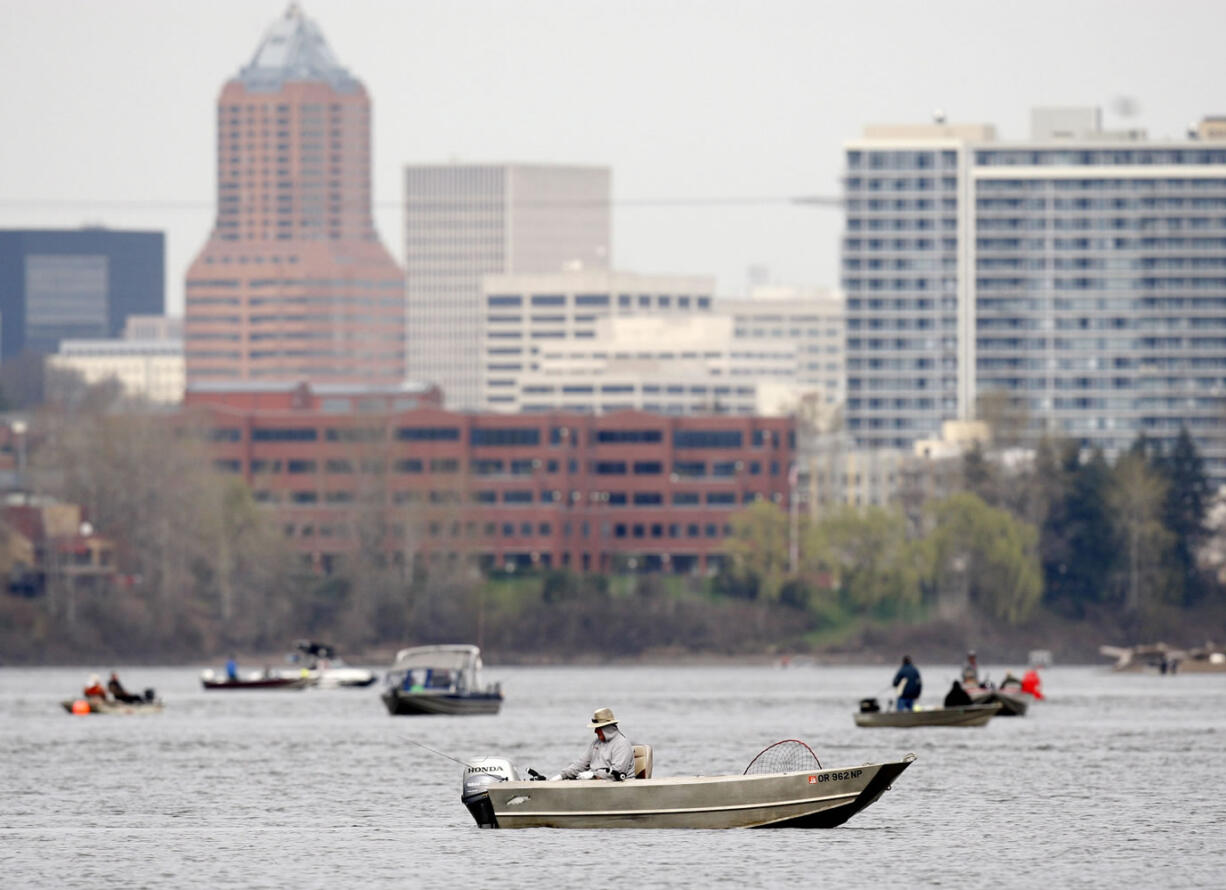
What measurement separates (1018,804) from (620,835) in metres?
13.2

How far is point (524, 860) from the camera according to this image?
6062cm

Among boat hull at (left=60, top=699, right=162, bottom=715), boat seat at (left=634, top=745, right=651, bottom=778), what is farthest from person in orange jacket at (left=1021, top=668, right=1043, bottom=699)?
boat seat at (left=634, top=745, right=651, bottom=778)

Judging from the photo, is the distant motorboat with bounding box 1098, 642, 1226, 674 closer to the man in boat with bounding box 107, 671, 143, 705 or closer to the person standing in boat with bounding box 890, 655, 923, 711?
the man in boat with bounding box 107, 671, 143, 705

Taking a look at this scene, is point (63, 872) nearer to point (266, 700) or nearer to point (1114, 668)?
point (266, 700)

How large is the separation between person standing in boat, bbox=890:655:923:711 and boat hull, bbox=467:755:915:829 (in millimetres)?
38675

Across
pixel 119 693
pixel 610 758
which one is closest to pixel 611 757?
pixel 610 758

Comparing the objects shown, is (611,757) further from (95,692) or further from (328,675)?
(328,675)

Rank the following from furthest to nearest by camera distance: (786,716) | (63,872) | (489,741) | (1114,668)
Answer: (1114,668) → (786,716) → (489,741) → (63,872)

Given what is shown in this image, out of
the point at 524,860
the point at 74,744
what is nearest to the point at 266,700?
the point at 74,744

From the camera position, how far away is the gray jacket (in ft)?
200

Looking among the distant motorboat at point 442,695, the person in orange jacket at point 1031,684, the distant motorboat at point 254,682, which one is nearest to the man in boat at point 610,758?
the distant motorboat at point 442,695

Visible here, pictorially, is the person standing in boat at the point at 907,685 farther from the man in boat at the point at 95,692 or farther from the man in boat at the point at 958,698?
the man in boat at the point at 95,692

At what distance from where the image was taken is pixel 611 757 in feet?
200

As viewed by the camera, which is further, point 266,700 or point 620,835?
point 266,700
